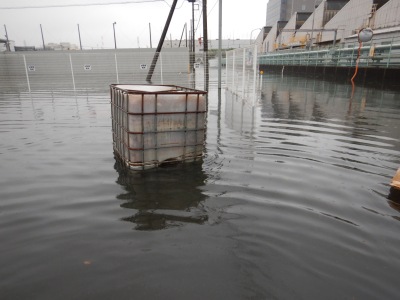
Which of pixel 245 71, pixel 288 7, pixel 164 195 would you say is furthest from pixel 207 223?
pixel 288 7

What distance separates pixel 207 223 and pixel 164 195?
0.89 meters

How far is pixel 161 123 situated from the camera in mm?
4551

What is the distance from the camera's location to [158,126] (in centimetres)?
454

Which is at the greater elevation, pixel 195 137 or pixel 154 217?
pixel 195 137

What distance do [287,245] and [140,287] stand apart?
143cm

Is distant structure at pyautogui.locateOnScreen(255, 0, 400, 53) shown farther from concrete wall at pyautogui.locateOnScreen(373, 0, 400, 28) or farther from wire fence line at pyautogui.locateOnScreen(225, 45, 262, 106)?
wire fence line at pyautogui.locateOnScreen(225, 45, 262, 106)

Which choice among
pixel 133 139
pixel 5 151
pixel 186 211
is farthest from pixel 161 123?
pixel 5 151

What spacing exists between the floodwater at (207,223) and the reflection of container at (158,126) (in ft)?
0.78

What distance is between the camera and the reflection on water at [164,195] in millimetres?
3295

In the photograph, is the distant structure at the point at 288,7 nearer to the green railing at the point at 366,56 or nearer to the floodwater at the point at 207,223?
the green railing at the point at 366,56

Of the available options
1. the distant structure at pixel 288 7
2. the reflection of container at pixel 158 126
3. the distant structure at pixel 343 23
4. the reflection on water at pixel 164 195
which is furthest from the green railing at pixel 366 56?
Answer: the distant structure at pixel 288 7

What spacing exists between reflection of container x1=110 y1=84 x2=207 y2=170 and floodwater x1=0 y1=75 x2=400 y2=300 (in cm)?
24

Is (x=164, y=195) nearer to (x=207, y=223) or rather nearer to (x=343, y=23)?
(x=207, y=223)

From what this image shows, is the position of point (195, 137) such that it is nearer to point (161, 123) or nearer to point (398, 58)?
point (161, 123)
